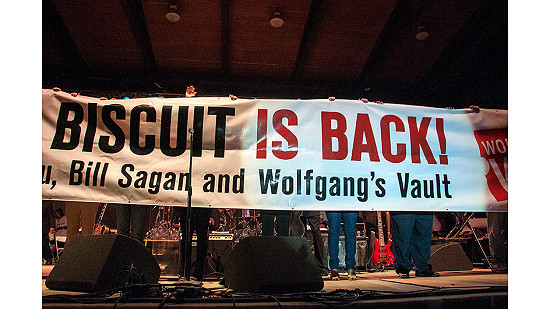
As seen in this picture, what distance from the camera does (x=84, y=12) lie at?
232 inches

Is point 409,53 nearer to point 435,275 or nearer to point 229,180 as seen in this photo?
point 435,275

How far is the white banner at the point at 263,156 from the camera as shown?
3.60 m

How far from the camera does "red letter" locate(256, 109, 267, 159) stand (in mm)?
3736

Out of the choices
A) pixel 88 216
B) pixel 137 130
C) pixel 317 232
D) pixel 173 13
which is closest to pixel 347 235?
pixel 317 232

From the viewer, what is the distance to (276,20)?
595 centimetres

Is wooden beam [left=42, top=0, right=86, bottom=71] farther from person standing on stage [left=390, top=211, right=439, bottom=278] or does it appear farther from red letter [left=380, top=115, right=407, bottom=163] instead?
person standing on stage [left=390, top=211, right=439, bottom=278]

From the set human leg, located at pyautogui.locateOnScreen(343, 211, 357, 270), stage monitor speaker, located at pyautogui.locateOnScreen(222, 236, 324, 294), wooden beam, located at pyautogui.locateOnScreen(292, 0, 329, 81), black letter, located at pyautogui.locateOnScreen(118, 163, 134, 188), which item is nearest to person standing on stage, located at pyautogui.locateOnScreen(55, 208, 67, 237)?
black letter, located at pyautogui.locateOnScreen(118, 163, 134, 188)

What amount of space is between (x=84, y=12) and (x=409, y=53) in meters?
5.70

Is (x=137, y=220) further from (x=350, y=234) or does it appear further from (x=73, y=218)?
(x=350, y=234)

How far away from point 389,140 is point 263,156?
4.47 ft

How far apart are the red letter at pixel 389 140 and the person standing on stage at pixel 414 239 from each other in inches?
38.2

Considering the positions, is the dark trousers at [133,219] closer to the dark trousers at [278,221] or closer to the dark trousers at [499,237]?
the dark trousers at [278,221]

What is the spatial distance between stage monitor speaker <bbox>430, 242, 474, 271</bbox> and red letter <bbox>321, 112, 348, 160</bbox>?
2.88m

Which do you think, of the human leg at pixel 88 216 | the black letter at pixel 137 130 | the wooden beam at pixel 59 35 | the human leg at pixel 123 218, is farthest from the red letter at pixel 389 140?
the wooden beam at pixel 59 35
